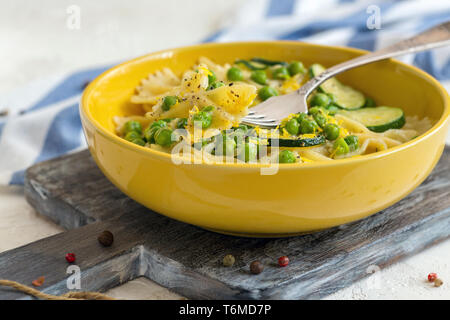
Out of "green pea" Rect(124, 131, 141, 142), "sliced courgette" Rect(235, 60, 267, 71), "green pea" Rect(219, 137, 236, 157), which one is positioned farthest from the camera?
"sliced courgette" Rect(235, 60, 267, 71)

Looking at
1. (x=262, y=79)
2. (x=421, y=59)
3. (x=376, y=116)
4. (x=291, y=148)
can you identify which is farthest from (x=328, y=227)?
(x=421, y=59)

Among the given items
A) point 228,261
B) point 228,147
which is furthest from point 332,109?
point 228,261

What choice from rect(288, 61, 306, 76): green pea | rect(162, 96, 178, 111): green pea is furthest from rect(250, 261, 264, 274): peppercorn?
rect(288, 61, 306, 76): green pea

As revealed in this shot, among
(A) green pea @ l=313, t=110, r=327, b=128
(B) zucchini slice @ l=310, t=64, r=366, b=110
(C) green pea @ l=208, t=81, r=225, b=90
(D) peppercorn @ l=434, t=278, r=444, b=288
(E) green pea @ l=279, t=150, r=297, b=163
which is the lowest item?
(D) peppercorn @ l=434, t=278, r=444, b=288

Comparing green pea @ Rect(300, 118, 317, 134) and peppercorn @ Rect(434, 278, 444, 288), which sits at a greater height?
green pea @ Rect(300, 118, 317, 134)

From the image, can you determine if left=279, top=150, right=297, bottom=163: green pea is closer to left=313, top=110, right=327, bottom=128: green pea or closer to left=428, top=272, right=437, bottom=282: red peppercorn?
left=313, top=110, right=327, bottom=128: green pea
